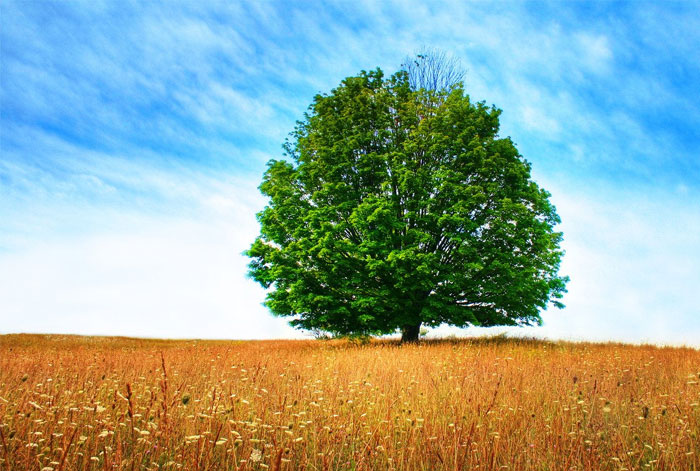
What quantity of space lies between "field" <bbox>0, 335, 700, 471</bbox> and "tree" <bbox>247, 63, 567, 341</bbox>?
511cm

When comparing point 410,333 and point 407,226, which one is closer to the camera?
point 407,226

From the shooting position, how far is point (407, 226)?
1709cm

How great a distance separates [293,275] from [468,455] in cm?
1254

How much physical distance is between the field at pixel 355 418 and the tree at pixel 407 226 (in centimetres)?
511

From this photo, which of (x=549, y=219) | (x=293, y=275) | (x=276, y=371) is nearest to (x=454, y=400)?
(x=276, y=371)

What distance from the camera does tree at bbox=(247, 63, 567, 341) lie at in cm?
1598

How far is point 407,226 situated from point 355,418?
39.2ft

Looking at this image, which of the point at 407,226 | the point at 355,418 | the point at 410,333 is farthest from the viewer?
the point at 410,333

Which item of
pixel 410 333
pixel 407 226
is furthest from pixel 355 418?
pixel 410 333

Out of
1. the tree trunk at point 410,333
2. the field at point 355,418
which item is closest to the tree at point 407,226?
the tree trunk at point 410,333

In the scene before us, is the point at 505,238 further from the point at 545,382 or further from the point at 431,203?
the point at 545,382

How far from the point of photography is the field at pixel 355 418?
4227mm

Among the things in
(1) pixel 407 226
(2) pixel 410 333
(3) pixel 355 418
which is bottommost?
(3) pixel 355 418

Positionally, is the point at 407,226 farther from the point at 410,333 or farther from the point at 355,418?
the point at 355,418
